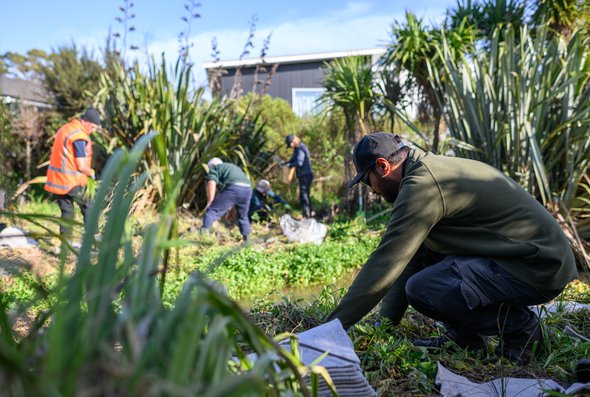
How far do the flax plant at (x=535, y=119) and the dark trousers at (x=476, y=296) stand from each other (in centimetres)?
369

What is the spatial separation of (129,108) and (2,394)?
908 cm

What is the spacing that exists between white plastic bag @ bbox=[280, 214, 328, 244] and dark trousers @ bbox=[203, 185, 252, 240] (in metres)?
0.64

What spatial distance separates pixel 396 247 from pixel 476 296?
0.58 meters

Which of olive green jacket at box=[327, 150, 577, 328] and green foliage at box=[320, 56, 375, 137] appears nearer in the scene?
olive green jacket at box=[327, 150, 577, 328]

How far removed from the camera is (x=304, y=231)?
8.70 m

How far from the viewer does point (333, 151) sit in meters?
13.2

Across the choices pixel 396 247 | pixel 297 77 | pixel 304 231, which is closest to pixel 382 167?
pixel 396 247

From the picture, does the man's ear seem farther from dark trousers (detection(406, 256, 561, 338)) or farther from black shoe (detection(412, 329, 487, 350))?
black shoe (detection(412, 329, 487, 350))

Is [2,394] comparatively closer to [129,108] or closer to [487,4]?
[129,108]

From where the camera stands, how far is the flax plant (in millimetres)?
6492

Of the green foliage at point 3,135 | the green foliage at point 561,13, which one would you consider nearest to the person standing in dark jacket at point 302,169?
the green foliage at point 3,135

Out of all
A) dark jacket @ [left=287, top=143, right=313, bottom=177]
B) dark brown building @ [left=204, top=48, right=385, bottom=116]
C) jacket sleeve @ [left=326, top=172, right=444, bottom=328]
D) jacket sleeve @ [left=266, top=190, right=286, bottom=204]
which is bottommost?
jacket sleeve @ [left=266, top=190, right=286, bottom=204]

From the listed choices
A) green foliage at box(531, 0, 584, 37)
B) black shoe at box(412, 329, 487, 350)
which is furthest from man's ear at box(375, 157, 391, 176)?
green foliage at box(531, 0, 584, 37)

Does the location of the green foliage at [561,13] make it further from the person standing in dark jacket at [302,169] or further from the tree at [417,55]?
the person standing in dark jacket at [302,169]
